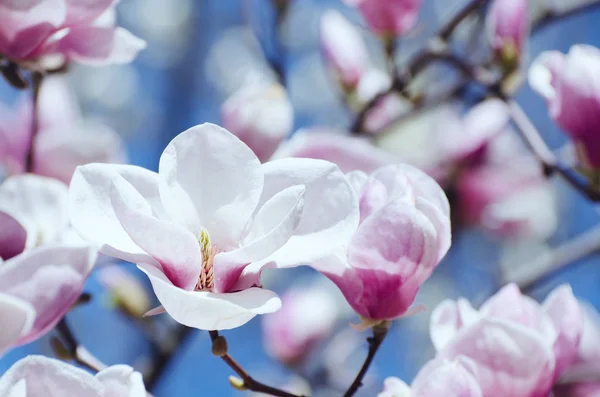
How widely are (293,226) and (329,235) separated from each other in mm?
43

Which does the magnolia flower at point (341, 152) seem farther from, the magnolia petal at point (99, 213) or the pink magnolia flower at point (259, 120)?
the magnolia petal at point (99, 213)

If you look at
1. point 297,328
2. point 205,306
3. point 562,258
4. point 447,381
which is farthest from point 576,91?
point 297,328

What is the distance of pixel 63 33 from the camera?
0.59m

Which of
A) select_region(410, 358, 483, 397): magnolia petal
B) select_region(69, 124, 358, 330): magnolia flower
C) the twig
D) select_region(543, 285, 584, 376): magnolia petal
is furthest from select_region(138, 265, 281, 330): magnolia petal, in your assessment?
the twig

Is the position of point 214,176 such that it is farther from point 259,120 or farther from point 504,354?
point 259,120

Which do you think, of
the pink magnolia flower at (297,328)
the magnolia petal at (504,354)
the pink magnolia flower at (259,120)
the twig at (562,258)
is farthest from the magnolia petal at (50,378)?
the pink magnolia flower at (297,328)

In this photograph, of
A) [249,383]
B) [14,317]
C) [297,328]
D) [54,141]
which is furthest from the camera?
[297,328]

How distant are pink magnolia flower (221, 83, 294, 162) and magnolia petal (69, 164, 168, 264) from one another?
393 millimetres

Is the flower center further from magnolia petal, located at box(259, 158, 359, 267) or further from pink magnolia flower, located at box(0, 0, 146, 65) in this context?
pink magnolia flower, located at box(0, 0, 146, 65)

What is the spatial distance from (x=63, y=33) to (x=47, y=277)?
10.7 inches

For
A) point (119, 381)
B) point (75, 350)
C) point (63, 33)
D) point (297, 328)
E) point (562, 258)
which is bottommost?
point (297, 328)

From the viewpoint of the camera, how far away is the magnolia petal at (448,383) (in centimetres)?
46

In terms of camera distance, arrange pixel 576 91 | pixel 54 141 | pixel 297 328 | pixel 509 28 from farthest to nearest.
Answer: pixel 297 328, pixel 509 28, pixel 54 141, pixel 576 91

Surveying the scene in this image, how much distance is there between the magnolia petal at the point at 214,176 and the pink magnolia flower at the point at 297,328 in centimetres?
117
